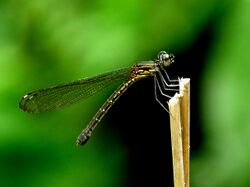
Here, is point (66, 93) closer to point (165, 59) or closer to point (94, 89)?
point (94, 89)

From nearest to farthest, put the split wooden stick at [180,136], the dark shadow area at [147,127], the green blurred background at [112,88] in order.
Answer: the split wooden stick at [180,136], the green blurred background at [112,88], the dark shadow area at [147,127]

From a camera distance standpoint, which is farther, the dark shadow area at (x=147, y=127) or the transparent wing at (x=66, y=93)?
the dark shadow area at (x=147, y=127)

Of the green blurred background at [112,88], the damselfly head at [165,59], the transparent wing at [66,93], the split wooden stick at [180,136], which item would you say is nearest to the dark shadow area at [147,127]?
the green blurred background at [112,88]

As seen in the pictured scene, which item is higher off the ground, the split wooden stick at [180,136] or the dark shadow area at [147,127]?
the dark shadow area at [147,127]

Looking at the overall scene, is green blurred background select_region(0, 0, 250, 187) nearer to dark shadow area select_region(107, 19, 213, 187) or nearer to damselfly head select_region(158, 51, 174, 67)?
dark shadow area select_region(107, 19, 213, 187)

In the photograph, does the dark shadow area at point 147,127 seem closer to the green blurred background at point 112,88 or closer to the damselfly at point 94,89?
the green blurred background at point 112,88

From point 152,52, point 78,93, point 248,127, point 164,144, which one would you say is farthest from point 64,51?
point 248,127

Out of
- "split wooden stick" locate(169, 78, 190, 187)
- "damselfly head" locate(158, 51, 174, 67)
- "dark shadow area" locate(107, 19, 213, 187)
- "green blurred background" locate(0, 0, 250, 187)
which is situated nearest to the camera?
"split wooden stick" locate(169, 78, 190, 187)

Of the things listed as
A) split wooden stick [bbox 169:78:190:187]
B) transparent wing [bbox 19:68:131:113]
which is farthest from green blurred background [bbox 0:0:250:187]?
split wooden stick [bbox 169:78:190:187]
